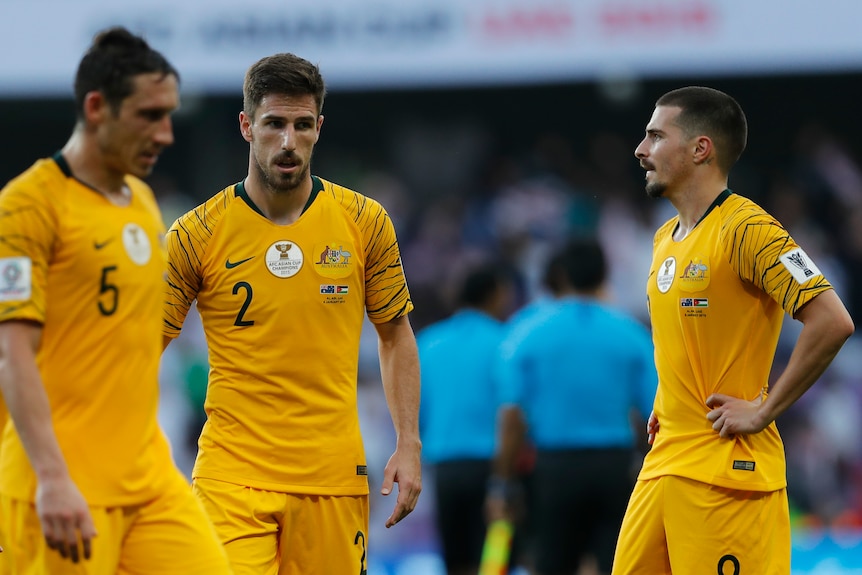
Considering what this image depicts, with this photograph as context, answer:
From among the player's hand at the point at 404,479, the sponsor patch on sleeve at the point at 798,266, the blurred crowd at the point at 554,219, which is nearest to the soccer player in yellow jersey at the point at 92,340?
the player's hand at the point at 404,479

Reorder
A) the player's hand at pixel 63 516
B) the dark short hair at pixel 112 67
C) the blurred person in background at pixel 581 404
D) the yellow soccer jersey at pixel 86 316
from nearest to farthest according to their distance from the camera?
1. the player's hand at pixel 63 516
2. the yellow soccer jersey at pixel 86 316
3. the dark short hair at pixel 112 67
4. the blurred person in background at pixel 581 404

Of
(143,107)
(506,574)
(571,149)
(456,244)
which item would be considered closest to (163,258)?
(143,107)

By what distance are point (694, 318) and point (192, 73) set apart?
34.6 feet

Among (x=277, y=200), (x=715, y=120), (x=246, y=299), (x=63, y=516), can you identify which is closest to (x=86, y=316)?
(x=63, y=516)

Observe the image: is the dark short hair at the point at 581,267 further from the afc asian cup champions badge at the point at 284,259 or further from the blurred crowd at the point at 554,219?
the blurred crowd at the point at 554,219

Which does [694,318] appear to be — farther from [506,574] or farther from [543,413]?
[506,574]

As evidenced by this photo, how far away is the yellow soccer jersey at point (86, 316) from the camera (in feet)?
14.0

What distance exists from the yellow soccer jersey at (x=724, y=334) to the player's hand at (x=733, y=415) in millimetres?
60

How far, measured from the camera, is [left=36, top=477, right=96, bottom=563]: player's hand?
13.7 feet

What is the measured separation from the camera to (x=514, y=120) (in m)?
18.2

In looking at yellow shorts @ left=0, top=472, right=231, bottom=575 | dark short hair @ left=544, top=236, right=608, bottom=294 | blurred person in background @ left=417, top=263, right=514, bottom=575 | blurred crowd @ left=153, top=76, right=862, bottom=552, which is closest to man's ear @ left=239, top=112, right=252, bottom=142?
yellow shorts @ left=0, top=472, right=231, bottom=575

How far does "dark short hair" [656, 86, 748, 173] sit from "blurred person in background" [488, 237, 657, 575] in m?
3.36

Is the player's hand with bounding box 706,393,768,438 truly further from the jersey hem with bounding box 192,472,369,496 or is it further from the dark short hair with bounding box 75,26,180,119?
the dark short hair with bounding box 75,26,180,119

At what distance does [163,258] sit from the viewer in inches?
185
